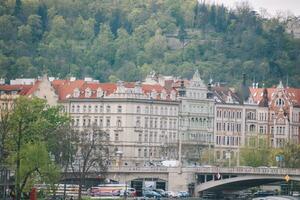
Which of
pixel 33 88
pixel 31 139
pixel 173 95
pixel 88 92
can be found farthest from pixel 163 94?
pixel 31 139

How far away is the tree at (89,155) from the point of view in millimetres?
155413

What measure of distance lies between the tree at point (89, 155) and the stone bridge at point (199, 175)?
195 cm

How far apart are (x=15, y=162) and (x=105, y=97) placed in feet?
203

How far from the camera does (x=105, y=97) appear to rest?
192 metres

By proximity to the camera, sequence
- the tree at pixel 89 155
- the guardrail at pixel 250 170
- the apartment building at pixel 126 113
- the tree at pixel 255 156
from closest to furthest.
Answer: the tree at pixel 89 155 → the guardrail at pixel 250 170 → the apartment building at pixel 126 113 → the tree at pixel 255 156

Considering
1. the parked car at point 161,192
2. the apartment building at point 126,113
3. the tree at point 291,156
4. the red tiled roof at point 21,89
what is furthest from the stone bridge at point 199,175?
the red tiled roof at point 21,89

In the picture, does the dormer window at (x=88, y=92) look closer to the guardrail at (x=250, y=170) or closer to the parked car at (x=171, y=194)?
the guardrail at (x=250, y=170)

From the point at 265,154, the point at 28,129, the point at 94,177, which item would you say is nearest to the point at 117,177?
the point at 94,177

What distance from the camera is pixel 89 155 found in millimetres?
158750

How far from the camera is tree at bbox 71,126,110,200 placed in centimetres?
15541

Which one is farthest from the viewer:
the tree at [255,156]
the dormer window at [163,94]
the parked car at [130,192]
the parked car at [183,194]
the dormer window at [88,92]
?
the dormer window at [163,94]

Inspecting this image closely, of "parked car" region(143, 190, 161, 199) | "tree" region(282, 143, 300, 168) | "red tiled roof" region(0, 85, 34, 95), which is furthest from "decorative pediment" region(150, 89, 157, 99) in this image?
"parked car" region(143, 190, 161, 199)

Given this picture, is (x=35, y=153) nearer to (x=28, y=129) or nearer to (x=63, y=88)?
(x=28, y=129)

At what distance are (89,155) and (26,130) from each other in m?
12.3
